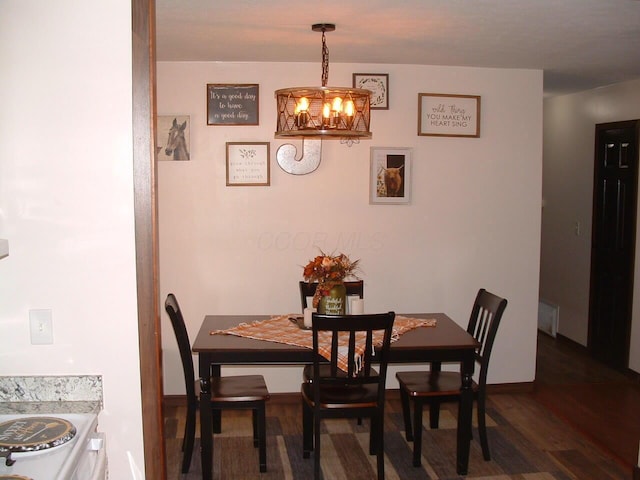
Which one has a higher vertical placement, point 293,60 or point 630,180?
point 293,60

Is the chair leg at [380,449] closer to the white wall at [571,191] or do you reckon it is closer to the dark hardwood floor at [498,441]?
the dark hardwood floor at [498,441]

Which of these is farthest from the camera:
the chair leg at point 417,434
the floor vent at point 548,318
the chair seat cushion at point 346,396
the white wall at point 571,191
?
the floor vent at point 548,318

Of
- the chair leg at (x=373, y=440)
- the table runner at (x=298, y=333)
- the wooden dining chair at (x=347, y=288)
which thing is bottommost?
the chair leg at (x=373, y=440)

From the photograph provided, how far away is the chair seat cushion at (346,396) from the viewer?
361cm

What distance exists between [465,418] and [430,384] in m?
0.27

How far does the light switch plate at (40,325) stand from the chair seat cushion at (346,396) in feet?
5.58

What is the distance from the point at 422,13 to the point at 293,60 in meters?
1.50

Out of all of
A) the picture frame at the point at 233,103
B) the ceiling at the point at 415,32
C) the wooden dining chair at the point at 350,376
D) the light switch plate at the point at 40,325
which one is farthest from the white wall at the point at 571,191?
the light switch plate at the point at 40,325

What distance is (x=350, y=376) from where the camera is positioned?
11.7 feet

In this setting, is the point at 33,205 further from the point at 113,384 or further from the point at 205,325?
the point at 205,325

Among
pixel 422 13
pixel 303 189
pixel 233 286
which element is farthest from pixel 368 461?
pixel 422 13

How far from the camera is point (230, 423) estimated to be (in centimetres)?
462

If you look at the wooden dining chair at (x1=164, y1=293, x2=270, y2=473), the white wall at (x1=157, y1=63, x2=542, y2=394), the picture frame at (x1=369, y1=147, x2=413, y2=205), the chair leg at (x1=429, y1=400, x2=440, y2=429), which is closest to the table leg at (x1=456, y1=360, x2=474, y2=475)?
the chair leg at (x1=429, y1=400, x2=440, y2=429)

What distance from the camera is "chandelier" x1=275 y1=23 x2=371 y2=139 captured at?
3.32 meters
